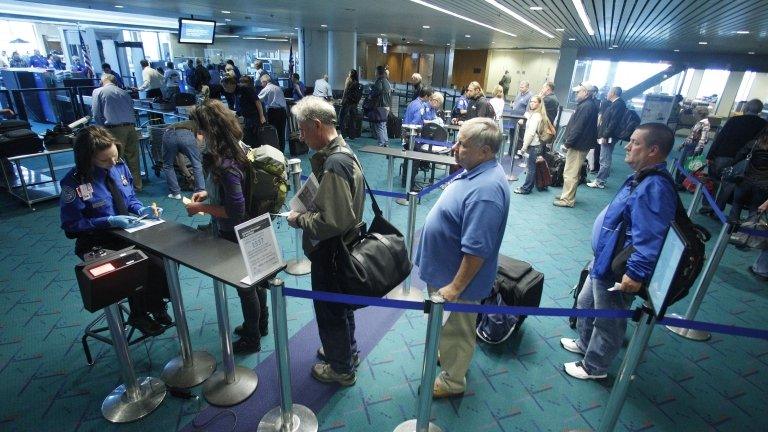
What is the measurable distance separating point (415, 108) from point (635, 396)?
15.6 ft

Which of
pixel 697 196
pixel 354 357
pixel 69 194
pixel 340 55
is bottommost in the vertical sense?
pixel 354 357

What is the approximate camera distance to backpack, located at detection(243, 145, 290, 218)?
221 cm

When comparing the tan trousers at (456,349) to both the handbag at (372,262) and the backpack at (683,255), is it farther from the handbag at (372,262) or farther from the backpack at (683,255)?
the backpack at (683,255)

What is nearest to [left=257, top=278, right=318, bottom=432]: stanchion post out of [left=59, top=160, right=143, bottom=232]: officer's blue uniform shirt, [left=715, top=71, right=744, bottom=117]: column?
[left=59, top=160, right=143, bottom=232]: officer's blue uniform shirt

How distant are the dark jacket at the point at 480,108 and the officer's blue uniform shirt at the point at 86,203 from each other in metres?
5.26

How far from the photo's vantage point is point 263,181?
2230 mm

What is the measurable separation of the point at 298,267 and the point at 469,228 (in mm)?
2311

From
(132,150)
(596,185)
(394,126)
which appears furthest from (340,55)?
(596,185)

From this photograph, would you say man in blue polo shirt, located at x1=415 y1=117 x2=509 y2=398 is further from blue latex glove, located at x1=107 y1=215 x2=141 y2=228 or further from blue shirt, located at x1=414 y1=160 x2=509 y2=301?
blue latex glove, located at x1=107 y1=215 x2=141 y2=228

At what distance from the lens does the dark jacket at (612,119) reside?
21.2ft

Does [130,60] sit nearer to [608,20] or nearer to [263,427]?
[608,20]

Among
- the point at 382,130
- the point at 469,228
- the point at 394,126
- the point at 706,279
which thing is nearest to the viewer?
the point at 469,228

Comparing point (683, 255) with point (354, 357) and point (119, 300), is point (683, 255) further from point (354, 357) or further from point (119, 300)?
point (119, 300)

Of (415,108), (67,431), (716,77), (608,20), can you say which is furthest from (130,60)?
(716,77)
